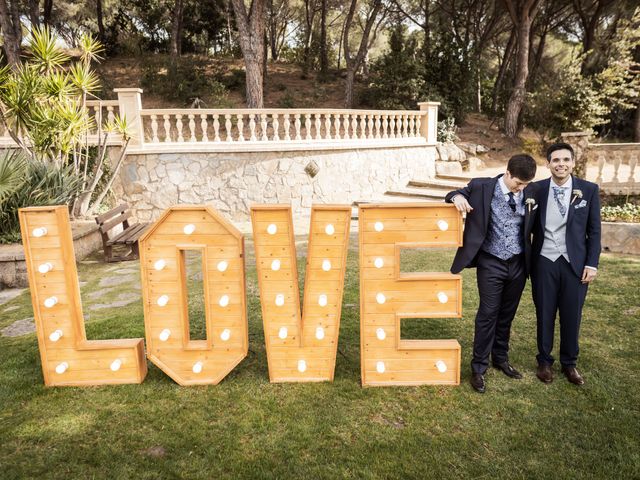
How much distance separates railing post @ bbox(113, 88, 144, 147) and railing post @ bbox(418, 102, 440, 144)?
8.98m

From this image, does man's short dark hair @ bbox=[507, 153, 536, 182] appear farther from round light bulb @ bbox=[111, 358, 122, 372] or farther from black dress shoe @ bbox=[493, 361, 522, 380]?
round light bulb @ bbox=[111, 358, 122, 372]

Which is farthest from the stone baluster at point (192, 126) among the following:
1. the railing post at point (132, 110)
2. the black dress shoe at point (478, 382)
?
the black dress shoe at point (478, 382)

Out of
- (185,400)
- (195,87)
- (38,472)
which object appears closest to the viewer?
(38,472)

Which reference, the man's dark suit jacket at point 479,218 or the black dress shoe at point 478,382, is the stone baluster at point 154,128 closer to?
the man's dark suit jacket at point 479,218

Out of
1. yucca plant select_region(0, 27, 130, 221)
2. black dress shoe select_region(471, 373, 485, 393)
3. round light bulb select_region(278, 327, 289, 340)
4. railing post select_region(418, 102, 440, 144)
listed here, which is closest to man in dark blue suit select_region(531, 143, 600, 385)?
black dress shoe select_region(471, 373, 485, 393)

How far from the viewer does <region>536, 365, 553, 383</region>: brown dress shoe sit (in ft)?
12.7

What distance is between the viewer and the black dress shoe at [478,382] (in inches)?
148

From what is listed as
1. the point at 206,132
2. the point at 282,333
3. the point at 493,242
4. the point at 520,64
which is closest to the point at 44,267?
the point at 282,333

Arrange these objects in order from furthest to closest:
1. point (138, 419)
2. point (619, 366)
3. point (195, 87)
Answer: point (195, 87), point (619, 366), point (138, 419)

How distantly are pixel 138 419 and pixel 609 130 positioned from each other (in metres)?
25.8

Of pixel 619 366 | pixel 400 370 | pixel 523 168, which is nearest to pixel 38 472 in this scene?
pixel 400 370

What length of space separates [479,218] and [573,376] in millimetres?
1566

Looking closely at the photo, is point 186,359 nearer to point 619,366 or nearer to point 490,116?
point 619,366

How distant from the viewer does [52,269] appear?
12.3 ft
